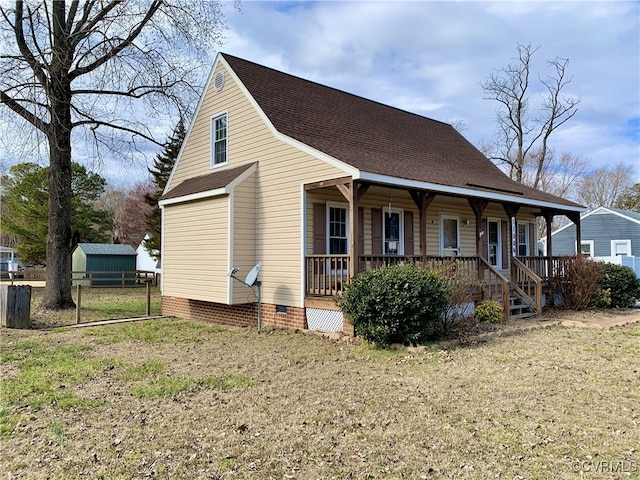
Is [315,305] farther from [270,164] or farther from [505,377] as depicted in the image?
[505,377]

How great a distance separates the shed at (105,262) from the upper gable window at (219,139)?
18.9 meters

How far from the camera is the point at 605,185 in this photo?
4403cm

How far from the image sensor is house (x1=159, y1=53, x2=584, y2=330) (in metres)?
9.82

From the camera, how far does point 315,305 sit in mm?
9680

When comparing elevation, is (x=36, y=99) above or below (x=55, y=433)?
above

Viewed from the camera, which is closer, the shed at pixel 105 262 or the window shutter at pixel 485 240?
the window shutter at pixel 485 240

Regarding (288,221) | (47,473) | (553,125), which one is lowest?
(47,473)

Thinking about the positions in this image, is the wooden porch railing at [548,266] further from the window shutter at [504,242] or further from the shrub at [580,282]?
the window shutter at [504,242]

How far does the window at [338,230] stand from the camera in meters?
10.9

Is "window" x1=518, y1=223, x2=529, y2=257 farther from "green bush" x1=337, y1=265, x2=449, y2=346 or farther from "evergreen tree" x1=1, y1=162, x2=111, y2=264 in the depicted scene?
"evergreen tree" x1=1, y1=162, x2=111, y2=264

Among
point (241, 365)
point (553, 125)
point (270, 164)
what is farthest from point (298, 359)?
point (553, 125)

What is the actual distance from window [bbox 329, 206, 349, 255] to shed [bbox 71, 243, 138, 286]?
855 inches

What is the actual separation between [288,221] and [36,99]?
8009 mm

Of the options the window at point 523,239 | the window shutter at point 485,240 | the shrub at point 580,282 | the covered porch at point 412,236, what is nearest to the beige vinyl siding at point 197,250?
the covered porch at point 412,236
